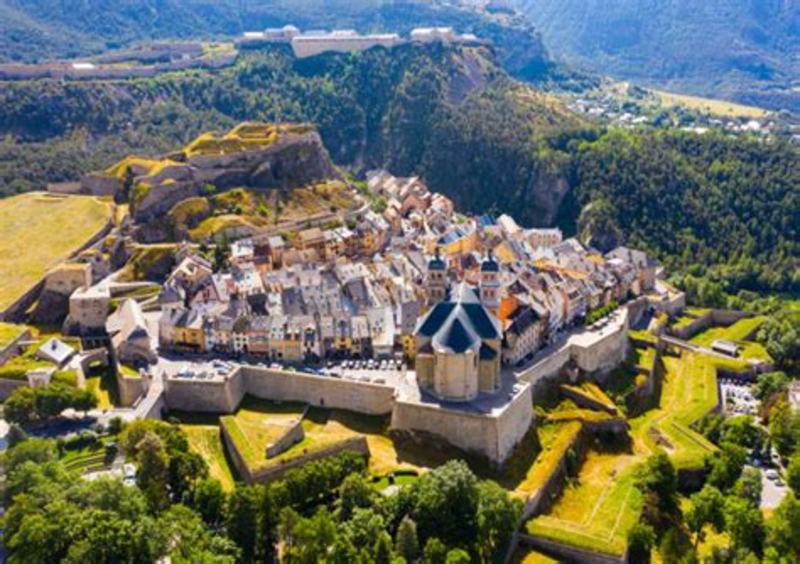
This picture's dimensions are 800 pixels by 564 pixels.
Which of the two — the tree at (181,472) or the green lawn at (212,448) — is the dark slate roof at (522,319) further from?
the tree at (181,472)

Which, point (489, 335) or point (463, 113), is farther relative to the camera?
point (463, 113)

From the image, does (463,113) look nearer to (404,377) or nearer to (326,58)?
(326,58)

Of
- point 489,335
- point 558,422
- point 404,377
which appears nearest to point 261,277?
point 404,377

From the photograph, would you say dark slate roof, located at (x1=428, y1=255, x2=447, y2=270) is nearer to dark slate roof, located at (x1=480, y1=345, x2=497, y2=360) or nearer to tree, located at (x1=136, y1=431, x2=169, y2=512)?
dark slate roof, located at (x1=480, y1=345, x2=497, y2=360)

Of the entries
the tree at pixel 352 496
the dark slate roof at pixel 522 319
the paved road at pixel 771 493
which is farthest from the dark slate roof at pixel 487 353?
the paved road at pixel 771 493

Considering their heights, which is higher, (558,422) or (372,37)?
(372,37)

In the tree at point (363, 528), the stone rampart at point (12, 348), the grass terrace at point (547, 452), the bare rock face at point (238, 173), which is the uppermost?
the bare rock face at point (238, 173)

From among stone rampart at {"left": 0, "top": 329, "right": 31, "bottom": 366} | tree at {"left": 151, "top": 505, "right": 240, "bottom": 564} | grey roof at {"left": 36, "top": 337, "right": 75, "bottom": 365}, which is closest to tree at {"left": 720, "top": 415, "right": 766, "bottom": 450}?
tree at {"left": 151, "top": 505, "right": 240, "bottom": 564}
